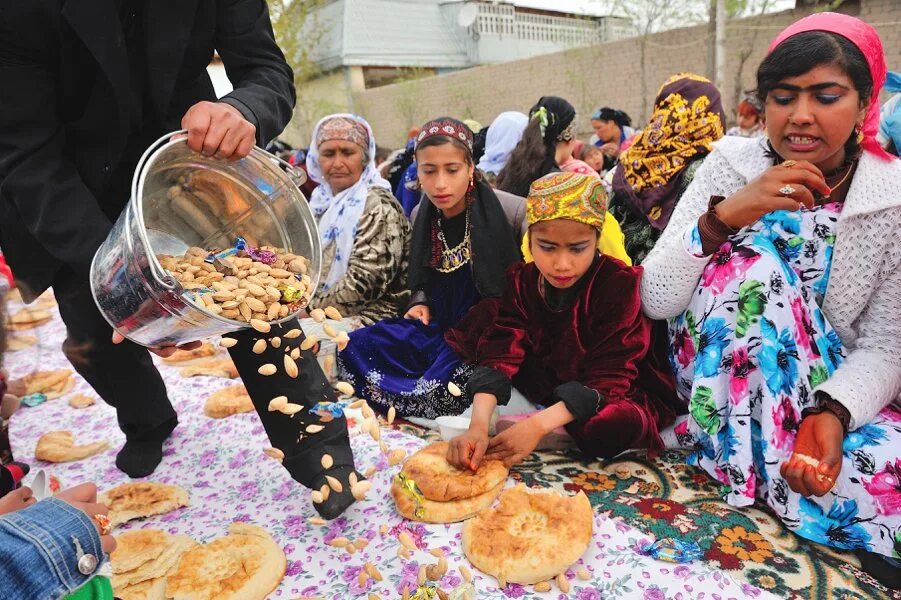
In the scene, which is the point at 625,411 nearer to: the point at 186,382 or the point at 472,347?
the point at 472,347

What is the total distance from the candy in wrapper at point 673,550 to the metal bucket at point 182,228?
1.01m

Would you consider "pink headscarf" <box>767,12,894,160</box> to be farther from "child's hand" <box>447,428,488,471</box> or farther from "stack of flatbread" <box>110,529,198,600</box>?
"stack of flatbread" <box>110,529,198,600</box>

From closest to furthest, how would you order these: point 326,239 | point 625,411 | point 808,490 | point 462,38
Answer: point 808,490 < point 625,411 < point 326,239 < point 462,38

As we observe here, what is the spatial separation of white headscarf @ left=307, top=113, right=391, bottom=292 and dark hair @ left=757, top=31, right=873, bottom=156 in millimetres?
1860

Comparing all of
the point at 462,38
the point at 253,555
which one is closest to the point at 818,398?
the point at 253,555

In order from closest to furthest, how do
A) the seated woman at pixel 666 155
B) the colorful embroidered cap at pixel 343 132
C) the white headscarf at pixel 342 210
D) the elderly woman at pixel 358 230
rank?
the seated woman at pixel 666 155 < the elderly woman at pixel 358 230 < the white headscarf at pixel 342 210 < the colorful embroidered cap at pixel 343 132

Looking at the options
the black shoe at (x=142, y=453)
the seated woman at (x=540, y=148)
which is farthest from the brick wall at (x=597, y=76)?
the black shoe at (x=142, y=453)

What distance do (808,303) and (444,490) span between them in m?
1.13

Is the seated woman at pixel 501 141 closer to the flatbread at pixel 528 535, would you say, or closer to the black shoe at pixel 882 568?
the flatbread at pixel 528 535

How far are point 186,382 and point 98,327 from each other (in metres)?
0.88

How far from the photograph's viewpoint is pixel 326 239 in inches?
118

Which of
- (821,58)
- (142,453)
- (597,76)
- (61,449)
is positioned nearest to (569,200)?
(821,58)

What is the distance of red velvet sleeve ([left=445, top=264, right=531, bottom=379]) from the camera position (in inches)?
74.2

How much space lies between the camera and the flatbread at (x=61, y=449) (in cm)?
207
